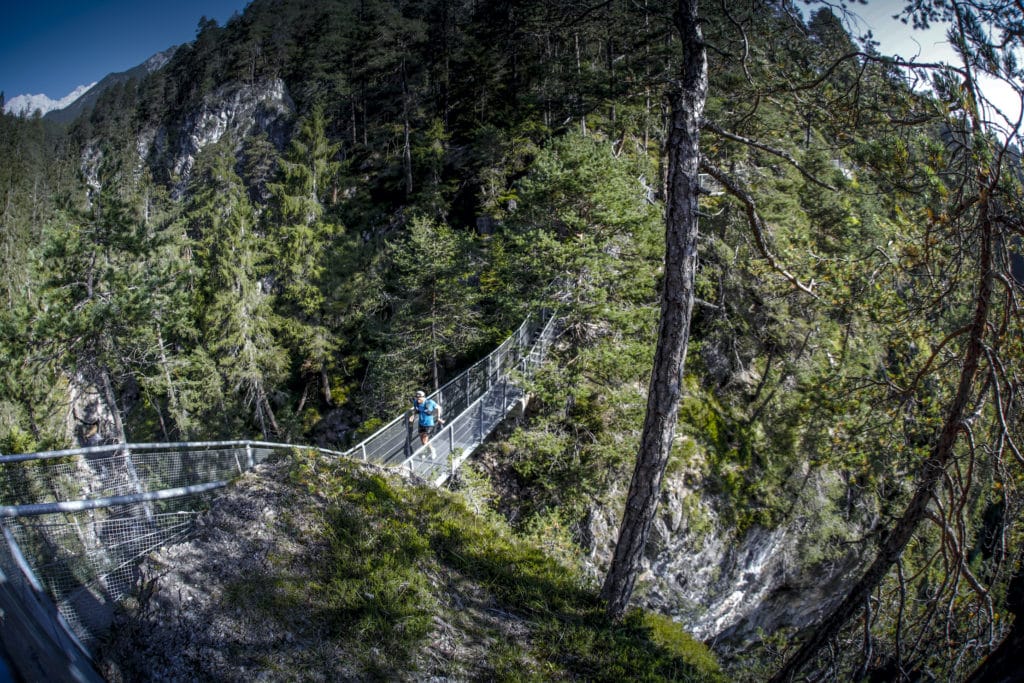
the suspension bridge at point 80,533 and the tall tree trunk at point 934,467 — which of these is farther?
the tall tree trunk at point 934,467

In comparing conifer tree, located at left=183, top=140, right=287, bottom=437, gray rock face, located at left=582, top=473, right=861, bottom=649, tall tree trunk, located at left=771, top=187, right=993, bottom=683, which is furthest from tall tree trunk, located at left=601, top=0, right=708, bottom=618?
conifer tree, located at left=183, top=140, right=287, bottom=437

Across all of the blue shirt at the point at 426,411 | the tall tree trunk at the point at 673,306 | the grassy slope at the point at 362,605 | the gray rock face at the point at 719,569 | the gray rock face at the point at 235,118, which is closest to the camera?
the grassy slope at the point at 362,605

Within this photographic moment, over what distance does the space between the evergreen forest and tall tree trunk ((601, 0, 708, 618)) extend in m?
0.05

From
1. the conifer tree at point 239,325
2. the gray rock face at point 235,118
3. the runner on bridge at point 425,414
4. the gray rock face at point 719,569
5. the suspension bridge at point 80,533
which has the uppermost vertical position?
the gray rock face at point 235,118

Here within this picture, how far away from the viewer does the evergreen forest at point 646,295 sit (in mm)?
3922

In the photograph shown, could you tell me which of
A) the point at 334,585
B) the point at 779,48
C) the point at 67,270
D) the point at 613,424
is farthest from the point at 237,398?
the point at 779,48

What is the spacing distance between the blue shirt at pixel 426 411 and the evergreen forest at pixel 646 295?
199 centimetres

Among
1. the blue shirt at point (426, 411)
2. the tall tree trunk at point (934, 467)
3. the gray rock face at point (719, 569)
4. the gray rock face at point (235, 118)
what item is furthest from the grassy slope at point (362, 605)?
the gray rock face at point (235, 118)

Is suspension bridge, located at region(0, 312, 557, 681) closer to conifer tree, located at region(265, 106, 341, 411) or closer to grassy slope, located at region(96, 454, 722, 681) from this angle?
grassy slope, located at region(96, 454, 722, 681)

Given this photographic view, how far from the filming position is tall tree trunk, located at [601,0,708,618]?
163 inches

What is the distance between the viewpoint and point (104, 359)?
14859 mm

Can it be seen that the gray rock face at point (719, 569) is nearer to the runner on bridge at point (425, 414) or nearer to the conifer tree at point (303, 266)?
the runner on bridge at point (425, 414)

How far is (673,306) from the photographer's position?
434 centimetres

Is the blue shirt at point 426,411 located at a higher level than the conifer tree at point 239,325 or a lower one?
lower
